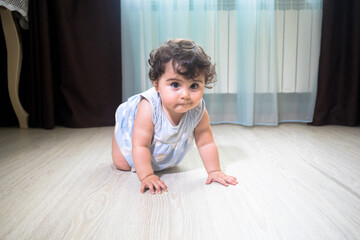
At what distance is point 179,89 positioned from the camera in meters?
0.90

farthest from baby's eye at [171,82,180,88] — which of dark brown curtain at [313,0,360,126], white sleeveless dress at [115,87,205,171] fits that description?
dark brown curtain at [313,0,360,126]

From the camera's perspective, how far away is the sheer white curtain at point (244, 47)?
6.23 ft

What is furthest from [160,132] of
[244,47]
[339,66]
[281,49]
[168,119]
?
[339,66]

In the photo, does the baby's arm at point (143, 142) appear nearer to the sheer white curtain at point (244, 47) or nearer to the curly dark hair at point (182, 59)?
the curly dark hair at point (182, 59)

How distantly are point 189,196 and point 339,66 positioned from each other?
152 centimetres

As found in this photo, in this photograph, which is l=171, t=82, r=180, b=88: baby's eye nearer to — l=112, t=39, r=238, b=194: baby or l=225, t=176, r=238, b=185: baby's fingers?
l=112, t=39, r=238, b=194: baby

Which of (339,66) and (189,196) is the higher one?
(339,66)

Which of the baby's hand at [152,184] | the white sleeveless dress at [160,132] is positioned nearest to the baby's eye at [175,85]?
the white sleeveless dress at [160,132]

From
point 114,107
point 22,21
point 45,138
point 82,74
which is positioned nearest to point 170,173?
point 45,138

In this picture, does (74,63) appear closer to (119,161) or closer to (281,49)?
(119,161)

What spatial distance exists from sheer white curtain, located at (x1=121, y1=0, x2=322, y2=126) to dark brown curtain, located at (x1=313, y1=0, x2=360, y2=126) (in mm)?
66

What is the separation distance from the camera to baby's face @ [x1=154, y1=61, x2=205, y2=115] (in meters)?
0.89

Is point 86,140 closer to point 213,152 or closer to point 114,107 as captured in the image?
point 114,107

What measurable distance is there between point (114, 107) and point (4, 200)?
116 centimetres
